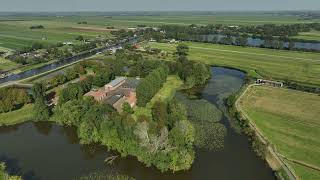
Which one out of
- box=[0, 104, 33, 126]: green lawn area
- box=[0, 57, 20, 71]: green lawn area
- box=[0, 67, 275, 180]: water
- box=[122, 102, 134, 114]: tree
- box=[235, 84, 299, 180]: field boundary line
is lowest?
box=[0, 67, 275, 180]: water

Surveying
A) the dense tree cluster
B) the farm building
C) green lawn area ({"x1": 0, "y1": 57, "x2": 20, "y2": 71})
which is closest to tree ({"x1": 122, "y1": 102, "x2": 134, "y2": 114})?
the farm building

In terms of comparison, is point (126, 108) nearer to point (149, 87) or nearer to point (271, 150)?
point (149, 87)

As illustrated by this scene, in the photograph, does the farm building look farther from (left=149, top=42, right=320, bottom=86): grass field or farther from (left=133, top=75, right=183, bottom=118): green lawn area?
(left=149, top=42, right=320, bottom=86): grass field

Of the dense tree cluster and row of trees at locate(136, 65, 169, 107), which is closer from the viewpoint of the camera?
the dense tree cluster

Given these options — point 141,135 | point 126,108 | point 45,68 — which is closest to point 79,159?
point 141,135

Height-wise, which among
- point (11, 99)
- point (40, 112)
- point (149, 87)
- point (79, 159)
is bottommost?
point (79, 159)

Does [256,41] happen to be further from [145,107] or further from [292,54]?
[145,107]
